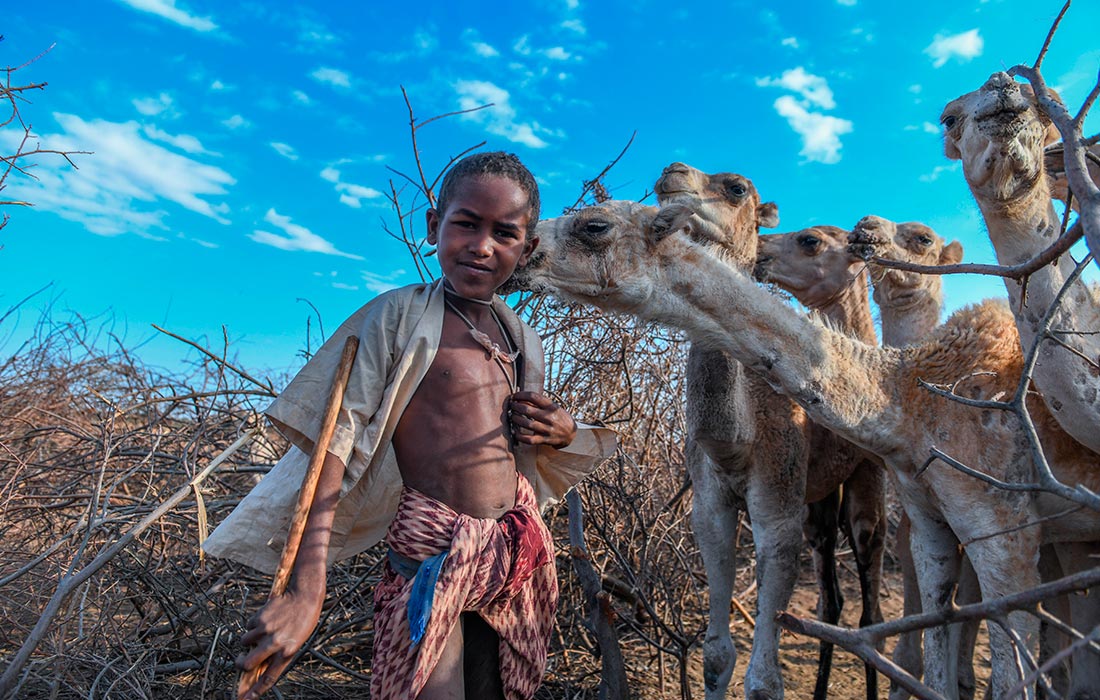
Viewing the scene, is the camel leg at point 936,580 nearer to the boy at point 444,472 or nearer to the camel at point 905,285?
the camel at point 905,285

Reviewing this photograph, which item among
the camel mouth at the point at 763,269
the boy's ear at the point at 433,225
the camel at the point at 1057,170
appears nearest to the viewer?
the boy's ear at the point at 433,225

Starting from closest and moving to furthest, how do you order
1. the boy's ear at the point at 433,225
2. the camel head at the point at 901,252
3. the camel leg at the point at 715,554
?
the boy's ear at the point at 433,225 < the camel leg at the point at 715,554 < the camel head at the point at 901,252

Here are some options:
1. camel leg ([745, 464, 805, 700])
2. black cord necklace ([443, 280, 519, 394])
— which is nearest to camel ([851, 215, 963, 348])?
camel leg ([745, 464, 805, 700])

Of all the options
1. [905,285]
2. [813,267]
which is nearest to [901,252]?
[905,285]

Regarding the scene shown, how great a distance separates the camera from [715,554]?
411cm

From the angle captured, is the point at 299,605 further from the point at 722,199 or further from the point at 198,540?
the point at 722,199

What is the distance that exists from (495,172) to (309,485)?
1096 millimetres

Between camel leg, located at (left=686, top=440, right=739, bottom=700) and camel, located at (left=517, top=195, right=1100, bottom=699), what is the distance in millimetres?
385

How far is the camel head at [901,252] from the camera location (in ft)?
16.3

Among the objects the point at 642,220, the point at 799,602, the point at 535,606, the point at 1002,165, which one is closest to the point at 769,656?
the point at 535,606

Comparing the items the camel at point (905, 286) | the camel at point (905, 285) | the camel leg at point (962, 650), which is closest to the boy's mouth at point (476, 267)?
the camel leg at point (962, 650)

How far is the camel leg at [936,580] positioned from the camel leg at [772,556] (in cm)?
59

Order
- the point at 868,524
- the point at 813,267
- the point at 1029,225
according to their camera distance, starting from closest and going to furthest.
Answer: the point at 1029,225, the point at 813,267, the point at 868,524

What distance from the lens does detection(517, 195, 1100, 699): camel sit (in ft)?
10.5
